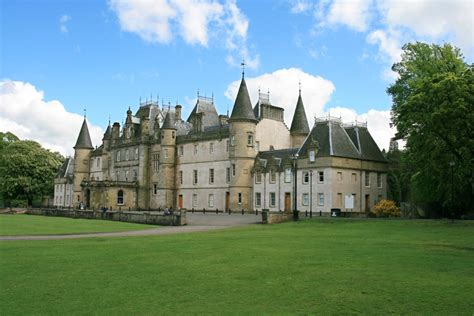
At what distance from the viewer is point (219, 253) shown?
2070 cm

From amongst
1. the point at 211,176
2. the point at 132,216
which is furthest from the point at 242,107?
the point at 132,216

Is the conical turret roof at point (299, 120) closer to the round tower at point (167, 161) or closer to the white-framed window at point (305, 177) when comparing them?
the white-framed window at point (305, 177)

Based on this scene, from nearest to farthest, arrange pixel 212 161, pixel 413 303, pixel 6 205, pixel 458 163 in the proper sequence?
pixel 413 303, pixel 458 163, pixel 212 161, pixel 6 205

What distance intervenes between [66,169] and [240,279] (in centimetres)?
9549

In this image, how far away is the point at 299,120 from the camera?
244ft

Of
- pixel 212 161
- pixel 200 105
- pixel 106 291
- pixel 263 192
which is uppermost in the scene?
pixel 200 105

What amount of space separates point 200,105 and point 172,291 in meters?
69.0

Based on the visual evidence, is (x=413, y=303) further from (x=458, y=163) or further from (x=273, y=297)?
(x=458, y=163)

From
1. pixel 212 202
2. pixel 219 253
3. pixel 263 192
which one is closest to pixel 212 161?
pixel 212 202

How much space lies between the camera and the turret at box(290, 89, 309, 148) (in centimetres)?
7362

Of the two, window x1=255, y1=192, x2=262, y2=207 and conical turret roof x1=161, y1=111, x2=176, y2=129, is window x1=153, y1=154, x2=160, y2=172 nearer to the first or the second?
conical turret roof x1=161, y1=111, x2=176, y2=129

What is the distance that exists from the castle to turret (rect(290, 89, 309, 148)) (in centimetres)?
14

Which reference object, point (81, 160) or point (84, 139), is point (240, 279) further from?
point (84, 139)

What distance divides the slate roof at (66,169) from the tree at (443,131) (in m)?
72.4
